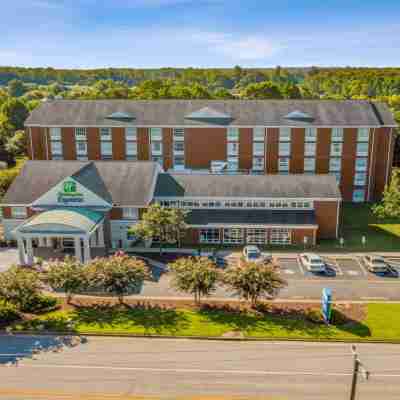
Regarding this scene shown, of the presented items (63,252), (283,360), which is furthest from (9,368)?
(63,252)

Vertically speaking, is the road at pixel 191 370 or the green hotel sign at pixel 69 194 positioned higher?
the green hotel sign at pixel 69 194

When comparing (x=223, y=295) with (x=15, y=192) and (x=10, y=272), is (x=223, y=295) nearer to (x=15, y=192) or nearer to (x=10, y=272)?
(x=10, y=272)

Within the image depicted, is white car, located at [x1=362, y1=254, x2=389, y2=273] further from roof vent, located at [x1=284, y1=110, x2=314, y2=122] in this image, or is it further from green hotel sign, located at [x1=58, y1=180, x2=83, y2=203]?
green hotel sign, located at [x1=58, y1=180, x2=83, y2=203]

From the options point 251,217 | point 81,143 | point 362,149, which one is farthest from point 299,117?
point 81,143

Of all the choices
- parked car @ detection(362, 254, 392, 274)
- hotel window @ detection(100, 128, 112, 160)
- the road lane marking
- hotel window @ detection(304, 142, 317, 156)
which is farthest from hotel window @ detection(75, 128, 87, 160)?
the road lane marking

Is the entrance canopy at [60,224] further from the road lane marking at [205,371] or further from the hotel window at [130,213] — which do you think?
the road lane marking at [205,371]

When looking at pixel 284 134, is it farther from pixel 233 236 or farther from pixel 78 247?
pixel 78 247

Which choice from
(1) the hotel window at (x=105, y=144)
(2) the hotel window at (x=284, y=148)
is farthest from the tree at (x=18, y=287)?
(2) the hotel window at (x=284, y=148)
